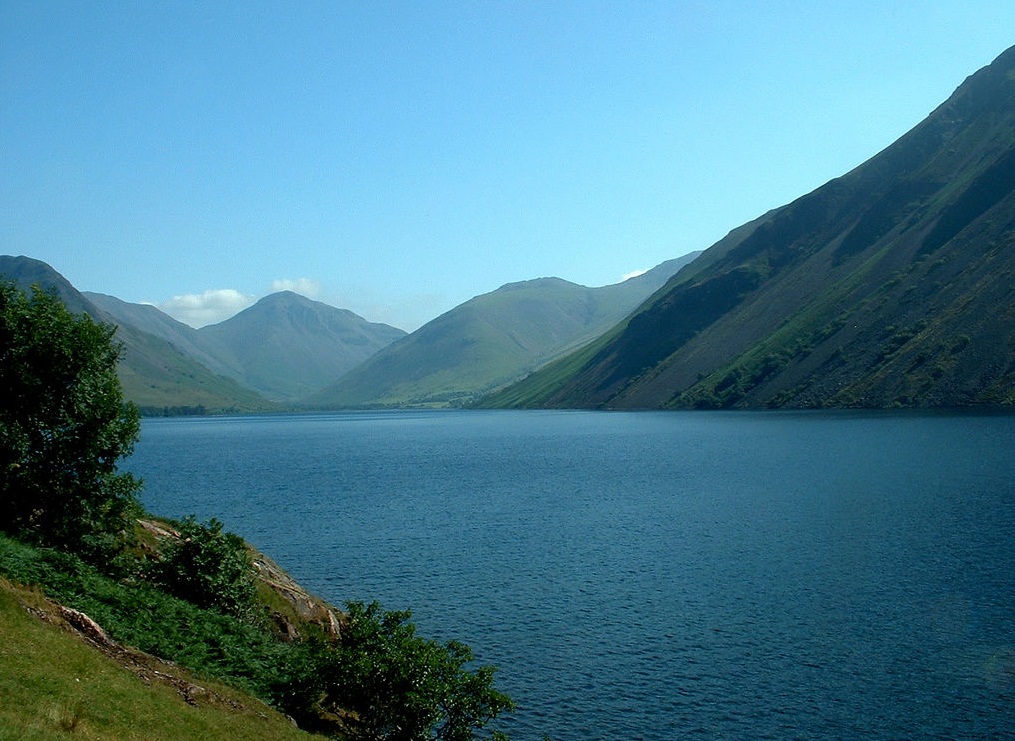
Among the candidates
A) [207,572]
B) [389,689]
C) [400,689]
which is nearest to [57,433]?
[207,572]

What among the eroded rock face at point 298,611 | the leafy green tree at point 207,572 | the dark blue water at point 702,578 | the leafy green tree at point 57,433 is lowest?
the dark blue water at point 702,578

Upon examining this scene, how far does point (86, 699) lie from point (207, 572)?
664 inches

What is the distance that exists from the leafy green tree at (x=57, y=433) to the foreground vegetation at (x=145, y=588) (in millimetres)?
66

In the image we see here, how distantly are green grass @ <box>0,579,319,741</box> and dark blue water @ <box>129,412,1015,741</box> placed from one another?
16.3m

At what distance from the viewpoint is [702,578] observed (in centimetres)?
6031

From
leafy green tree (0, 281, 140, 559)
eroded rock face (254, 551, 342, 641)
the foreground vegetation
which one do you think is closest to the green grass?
the foreground vegetation

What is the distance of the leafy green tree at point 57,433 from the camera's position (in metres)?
36.1

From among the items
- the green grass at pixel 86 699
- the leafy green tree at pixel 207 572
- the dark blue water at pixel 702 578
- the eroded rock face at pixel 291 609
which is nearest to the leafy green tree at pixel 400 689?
the green grass at pixel 86 699

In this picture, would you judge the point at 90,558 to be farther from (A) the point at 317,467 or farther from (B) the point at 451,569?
(A) the point at 317,467

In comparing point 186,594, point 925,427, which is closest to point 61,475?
point 186,594

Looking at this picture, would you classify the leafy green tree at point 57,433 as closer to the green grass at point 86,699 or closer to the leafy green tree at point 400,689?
the green grass at point 86,699

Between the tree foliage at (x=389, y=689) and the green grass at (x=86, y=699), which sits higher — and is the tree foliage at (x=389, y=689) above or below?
below

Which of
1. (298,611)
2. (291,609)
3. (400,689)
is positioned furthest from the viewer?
(298,611)

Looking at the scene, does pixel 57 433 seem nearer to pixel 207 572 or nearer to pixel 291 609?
pixel 207 572
